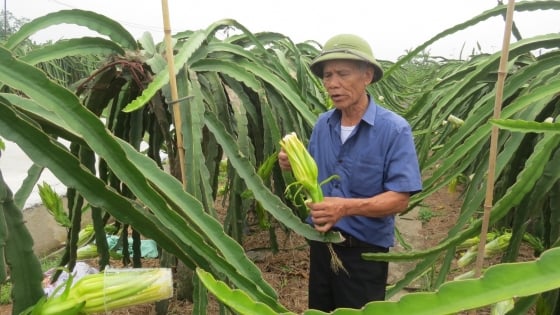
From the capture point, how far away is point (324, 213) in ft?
3.33

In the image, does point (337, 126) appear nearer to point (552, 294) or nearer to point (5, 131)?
point (552, 294)

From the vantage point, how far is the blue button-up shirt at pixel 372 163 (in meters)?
1.16

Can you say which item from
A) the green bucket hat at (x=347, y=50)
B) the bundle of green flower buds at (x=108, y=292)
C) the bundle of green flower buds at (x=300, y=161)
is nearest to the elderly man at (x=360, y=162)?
the green bucket hat at (x=347, y=50)

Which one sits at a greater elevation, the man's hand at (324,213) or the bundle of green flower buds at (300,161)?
the bundle of green flower buds at (300,161)

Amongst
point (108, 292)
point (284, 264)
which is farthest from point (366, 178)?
point (284, 264)

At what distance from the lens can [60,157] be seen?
1.98ft

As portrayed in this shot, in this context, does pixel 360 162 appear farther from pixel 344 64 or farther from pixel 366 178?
pixel 344 64

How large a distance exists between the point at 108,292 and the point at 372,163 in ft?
2.57

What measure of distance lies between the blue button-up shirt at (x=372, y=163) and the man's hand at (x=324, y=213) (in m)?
0.18

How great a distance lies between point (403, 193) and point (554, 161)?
0.37m

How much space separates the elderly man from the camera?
3.76 feet

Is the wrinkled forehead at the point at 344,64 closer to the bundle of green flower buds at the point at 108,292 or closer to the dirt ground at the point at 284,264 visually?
the bundle of green flower buds at the point at 108,292

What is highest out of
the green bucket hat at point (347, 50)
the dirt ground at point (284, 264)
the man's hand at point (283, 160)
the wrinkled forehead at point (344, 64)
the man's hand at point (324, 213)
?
the green bucket hat at point (347, 50)

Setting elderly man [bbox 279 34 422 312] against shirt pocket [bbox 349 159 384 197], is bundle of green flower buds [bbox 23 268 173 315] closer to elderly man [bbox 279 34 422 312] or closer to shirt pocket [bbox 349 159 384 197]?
elderly man [bbox 279 34 422 312]
